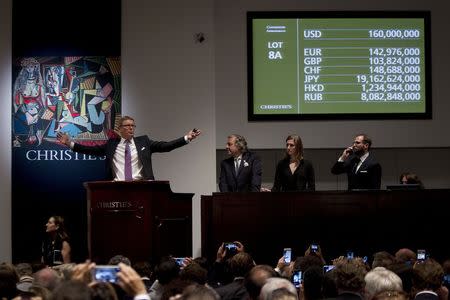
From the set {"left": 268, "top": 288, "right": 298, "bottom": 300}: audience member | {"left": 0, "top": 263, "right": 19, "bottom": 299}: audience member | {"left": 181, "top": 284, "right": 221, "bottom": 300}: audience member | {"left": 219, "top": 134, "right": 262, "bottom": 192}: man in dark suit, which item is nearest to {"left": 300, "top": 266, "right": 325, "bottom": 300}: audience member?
{"left": 268, "top": 288, "right": 298, "bottom": 300}: audience member

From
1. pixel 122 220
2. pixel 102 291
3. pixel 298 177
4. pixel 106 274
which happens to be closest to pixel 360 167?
pixel 298 177

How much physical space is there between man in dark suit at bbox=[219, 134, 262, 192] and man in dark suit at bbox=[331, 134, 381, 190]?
2.99 feet

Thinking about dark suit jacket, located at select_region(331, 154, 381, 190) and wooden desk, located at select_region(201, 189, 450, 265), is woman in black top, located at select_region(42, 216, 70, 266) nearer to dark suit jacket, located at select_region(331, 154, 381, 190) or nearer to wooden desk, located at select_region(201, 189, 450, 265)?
wooden desk, located at select_region(201, 189, 450, 265)

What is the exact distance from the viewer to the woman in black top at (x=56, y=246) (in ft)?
30.4

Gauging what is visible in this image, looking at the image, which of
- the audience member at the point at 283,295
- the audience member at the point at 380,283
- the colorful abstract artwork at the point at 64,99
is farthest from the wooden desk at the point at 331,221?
the audience member at the point at 283,295

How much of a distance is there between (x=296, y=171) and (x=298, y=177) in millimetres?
67

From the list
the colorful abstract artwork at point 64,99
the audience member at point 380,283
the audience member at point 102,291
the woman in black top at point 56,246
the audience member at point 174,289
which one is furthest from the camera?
the colorful abstract artwork at point 64,99

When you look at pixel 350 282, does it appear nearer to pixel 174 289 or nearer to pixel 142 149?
pixel 174 289

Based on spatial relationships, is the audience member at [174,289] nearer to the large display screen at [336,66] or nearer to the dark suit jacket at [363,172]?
the dark suit jacket at [363,172]

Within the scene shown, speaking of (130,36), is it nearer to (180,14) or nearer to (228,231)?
(180,14)

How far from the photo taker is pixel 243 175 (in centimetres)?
909

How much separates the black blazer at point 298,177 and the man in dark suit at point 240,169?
0.89ft

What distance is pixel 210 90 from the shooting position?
11.0 meters

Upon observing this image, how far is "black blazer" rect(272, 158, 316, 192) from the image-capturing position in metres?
8.86
